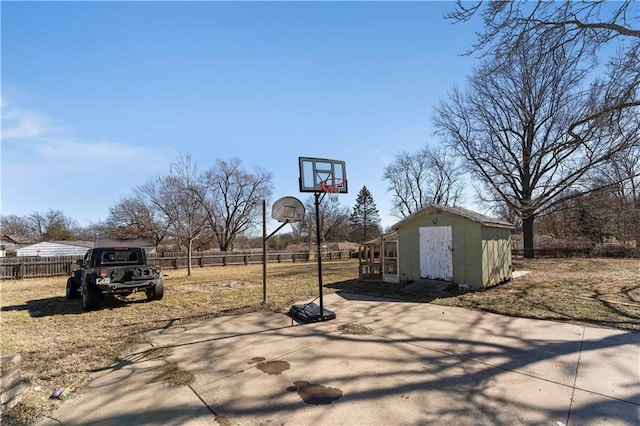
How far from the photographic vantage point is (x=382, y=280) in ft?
39.4

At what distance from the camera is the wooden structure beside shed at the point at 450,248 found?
955cm

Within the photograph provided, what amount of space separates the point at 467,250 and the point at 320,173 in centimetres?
569

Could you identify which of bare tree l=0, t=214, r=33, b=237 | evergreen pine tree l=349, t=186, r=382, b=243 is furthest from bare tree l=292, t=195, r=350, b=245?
bare tree l=0, t=214, r=33, b=237

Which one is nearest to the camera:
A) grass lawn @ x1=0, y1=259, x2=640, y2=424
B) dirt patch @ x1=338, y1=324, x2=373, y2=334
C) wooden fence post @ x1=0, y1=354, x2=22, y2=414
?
wooden fence post @ x1=0, y1=354, x2=22, y2=414

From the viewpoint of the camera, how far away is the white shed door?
10094 millimetres

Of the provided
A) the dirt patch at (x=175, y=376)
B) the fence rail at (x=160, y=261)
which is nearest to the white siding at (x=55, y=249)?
the fence rail at (x=160, y=261)

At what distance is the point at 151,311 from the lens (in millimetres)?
7680

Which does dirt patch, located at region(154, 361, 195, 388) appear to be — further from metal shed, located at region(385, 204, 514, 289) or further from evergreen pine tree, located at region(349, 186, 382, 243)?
evergreen pine tree, located at region(349, 186, 382, 243)

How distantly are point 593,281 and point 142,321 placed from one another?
1287 cm

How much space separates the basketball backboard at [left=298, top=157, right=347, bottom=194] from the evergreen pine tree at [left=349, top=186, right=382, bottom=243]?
1948 inches

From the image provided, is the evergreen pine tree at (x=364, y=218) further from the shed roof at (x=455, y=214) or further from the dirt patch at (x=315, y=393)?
the dirt patch at (x=315, y=393)

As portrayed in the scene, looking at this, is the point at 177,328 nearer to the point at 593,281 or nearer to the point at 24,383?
the point at 24,383

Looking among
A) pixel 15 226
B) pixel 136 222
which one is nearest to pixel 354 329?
pixel 136 222

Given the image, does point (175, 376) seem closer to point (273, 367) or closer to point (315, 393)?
point (273, 367)
